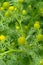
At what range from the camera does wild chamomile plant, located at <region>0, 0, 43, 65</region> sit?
1337 millimetres

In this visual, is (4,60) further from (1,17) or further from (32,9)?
(32,9)

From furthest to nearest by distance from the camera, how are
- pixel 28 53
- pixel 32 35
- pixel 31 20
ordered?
pixel 31 20 < pixel 32 35 < pixel 28 53

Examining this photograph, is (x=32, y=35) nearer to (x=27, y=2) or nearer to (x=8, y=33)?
(x=8, y=33)

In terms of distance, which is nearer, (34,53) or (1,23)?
(34,53)

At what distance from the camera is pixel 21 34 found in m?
1.45

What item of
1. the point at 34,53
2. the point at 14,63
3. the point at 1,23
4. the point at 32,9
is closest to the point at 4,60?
the point at 14,63

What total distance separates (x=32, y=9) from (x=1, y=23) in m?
0.31

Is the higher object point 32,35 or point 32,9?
point 32,9

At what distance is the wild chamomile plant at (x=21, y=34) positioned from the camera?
4.39 feet

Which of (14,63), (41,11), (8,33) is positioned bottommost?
(14,63)

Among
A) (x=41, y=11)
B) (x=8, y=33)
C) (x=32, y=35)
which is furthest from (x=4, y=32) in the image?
(x=41, y=11)

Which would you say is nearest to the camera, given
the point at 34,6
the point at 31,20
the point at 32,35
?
the point at 32,35

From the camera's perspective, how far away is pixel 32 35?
1546mm

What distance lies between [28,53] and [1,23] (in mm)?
341
